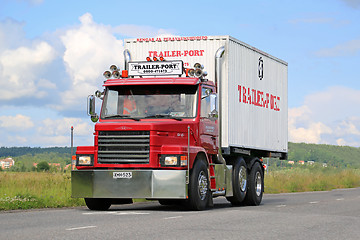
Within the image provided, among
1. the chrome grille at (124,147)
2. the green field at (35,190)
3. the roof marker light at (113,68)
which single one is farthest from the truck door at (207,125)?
the green field at (35,190)

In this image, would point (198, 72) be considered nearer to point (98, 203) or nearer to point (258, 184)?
point (98, 203)

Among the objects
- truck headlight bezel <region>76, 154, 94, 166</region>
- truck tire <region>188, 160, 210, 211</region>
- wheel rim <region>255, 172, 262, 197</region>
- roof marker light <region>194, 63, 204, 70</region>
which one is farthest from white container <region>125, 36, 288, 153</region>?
truck headlight bezel <region>76, 154, 94, 166</region>

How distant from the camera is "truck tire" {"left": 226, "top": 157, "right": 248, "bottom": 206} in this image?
1989 cm

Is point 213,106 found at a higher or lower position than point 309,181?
higher

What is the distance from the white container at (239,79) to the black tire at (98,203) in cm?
369

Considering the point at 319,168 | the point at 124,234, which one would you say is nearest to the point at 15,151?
the point at 319,168

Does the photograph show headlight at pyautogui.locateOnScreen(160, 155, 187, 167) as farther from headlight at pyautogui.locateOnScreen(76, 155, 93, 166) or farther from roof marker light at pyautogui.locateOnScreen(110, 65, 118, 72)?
roof marker light at pyautogui.locateOnScreen(110, 65, 118, 72)

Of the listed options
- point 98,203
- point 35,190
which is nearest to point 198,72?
point 98,203

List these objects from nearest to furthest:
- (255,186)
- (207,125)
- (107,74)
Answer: (207,125), (107,74), (255,186)

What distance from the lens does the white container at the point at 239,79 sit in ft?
62.4

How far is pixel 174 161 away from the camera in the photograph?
52.1ft

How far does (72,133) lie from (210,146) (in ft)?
12.2

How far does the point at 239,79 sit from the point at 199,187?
15.5 feet

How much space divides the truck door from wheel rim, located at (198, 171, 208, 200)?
3.26 ft
